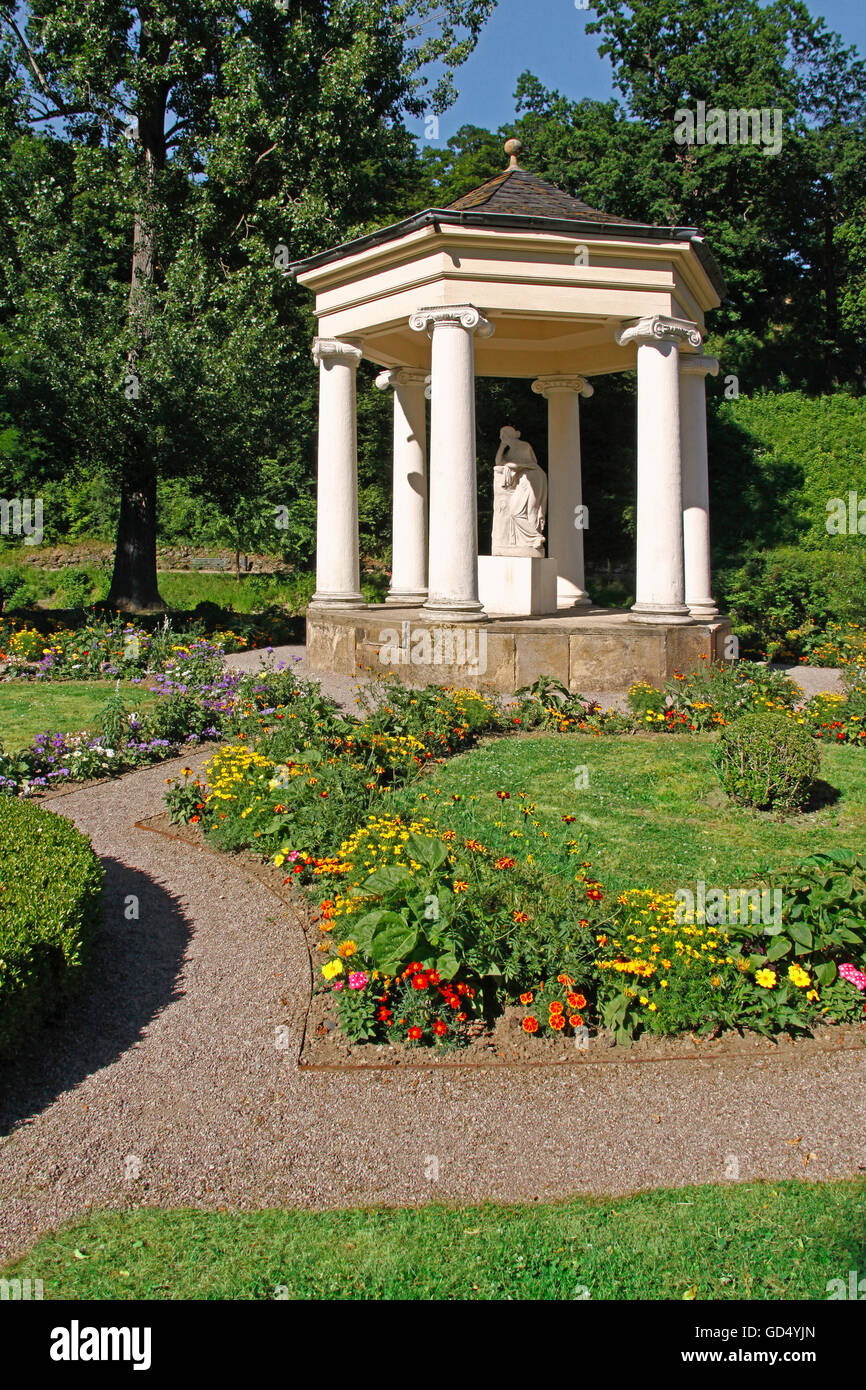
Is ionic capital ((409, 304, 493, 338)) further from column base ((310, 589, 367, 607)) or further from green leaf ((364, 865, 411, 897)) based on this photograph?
green leaf ((364, 865, 411, 897))

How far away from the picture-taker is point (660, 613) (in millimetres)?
13578

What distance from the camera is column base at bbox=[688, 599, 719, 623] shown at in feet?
53.0

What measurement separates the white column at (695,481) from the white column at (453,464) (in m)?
4.67

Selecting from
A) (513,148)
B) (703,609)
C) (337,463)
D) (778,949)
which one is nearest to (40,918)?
(778,949)

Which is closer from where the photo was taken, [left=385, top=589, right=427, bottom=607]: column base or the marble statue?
the marble statue

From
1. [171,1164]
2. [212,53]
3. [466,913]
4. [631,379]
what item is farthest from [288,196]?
[171,1164]

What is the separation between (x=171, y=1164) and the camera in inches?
171

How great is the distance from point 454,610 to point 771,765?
5.52m

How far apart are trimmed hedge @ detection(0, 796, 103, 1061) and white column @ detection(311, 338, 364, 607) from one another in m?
9.61

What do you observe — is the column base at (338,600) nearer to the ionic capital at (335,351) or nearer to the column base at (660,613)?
the ionic capital at (335,351)

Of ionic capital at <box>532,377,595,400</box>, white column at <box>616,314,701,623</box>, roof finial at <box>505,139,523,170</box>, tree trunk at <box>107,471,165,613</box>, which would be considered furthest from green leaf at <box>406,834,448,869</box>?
tree trunk at <box>107,471,165,613</box>

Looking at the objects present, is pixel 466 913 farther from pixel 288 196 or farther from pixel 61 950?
pixel 288 196

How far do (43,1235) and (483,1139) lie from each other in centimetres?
187

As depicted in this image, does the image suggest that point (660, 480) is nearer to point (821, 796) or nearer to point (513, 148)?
point (821, 796)
